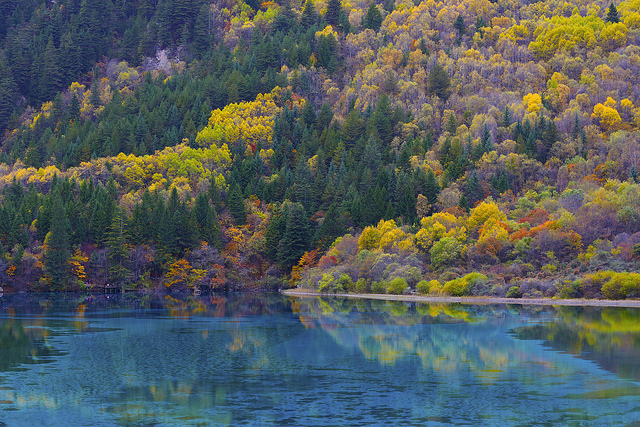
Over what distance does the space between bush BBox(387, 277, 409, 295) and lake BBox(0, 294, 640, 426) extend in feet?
81.2

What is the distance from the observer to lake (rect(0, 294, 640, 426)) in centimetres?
2611

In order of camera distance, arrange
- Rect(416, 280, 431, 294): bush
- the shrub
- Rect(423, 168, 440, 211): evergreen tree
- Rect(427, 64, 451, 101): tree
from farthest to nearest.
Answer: Rect(427, 64, 451, 101): tree < Rect(423, 168, 440, 211): evergreen tree < Rect(416, 280, 431, 294): bush < the shrub

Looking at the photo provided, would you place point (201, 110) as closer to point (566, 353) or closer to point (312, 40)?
point (312, 40)

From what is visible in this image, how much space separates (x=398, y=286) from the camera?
86312 mm

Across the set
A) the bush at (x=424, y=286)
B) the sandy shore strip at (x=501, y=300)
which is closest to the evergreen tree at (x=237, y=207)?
the sandy shore strip at (x=501, y=300)

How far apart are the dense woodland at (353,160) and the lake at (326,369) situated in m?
26.9

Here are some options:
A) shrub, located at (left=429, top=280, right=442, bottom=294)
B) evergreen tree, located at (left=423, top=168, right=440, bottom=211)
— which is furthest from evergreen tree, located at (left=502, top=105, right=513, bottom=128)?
shrub, located at (left=429, top=280, right=442, bottom=294)

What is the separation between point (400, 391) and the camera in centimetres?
2978

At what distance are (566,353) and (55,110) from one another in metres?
163

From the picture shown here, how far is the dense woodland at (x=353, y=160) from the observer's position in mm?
88312

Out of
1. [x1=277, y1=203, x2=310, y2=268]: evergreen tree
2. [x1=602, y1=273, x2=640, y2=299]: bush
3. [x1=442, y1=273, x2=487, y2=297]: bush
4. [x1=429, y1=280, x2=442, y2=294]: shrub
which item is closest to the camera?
[x1=602, y1=273, x2=640, y2=299]: bush

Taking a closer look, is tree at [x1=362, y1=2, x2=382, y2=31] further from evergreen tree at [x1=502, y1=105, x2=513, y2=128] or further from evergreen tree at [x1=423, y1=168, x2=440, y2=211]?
evergreen tree at [x1=423, y1=168, x2=440, y2=211]

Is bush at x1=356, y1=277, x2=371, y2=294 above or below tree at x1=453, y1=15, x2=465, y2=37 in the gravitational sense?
below

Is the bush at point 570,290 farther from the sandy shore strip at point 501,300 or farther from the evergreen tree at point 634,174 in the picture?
the evergreen tree at point 634,174
